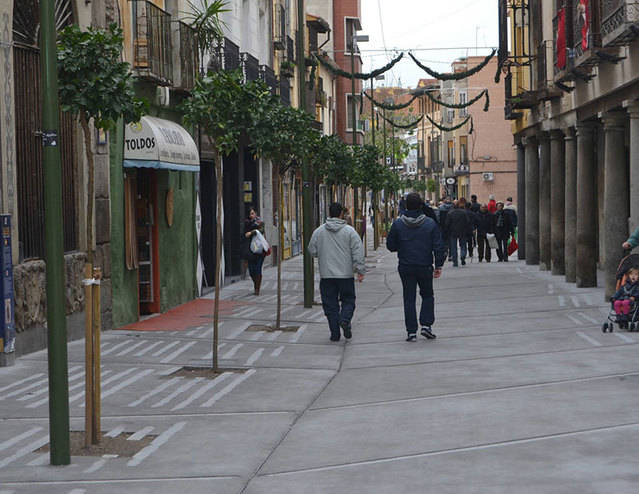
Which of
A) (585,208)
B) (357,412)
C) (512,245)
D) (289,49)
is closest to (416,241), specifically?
(357,412)

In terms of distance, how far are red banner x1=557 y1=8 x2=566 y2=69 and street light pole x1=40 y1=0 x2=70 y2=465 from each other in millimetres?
16934

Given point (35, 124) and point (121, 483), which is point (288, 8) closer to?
point (35, 124)

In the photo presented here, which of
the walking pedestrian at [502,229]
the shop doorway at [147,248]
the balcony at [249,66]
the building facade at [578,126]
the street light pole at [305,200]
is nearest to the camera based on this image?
the building facade at [578,126]

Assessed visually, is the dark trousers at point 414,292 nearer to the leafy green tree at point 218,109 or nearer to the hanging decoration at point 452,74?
the leafy green tree at point 218,109

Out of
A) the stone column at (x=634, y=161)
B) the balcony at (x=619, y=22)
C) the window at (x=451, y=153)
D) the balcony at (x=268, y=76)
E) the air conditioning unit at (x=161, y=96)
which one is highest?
the window at (x=451, y=153)

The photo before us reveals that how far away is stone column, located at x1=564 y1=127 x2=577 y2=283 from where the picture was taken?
78.4 ft

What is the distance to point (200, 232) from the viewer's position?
76.6 ft

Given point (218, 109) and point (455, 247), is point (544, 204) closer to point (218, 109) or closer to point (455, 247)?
point (455, 247)

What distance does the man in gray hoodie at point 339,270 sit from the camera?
15.0 meters

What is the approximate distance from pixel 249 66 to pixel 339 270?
13.2 m

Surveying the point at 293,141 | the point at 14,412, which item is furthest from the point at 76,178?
the point at 14,412

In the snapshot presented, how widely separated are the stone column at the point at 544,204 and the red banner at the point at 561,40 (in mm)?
5432

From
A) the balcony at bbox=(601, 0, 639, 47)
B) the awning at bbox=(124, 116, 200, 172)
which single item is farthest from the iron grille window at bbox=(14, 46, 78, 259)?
the balcony at bbox=(601, 0, 639, 47)

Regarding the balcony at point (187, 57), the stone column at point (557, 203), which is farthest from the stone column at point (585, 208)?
the balcony at point (187, 57)
